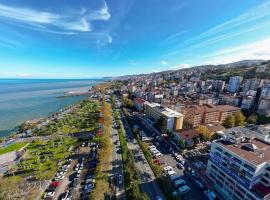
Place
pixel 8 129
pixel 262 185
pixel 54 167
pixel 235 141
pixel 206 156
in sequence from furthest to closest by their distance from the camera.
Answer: pixel 8 129 → pixel 206 156 → pixel 54 167 → pixel 235 141 → pixel 262 185

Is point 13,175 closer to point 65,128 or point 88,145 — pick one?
point 88,145

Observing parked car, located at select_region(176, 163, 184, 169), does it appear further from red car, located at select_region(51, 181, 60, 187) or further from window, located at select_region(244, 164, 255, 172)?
red car, located at select_region(51, 181, 60, 187)

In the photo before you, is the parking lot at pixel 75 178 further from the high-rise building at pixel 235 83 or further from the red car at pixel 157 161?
the high-rise building at pixel 235 83

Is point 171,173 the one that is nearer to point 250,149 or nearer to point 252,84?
point 250,149

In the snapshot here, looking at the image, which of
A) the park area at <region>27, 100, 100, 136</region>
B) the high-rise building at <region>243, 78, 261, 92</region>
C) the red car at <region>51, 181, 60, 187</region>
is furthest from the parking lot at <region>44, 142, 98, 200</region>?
the high-rise building at <region>243, 78, 261, 92</region>

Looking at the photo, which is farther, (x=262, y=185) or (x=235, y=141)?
(x=235, y=141)

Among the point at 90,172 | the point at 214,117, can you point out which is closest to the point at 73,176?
the point at 90,172

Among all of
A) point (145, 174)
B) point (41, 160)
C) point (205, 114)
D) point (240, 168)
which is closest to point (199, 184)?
point (240, 168)

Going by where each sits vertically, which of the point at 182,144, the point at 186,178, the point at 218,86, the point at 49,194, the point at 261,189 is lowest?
the point at 186,178
